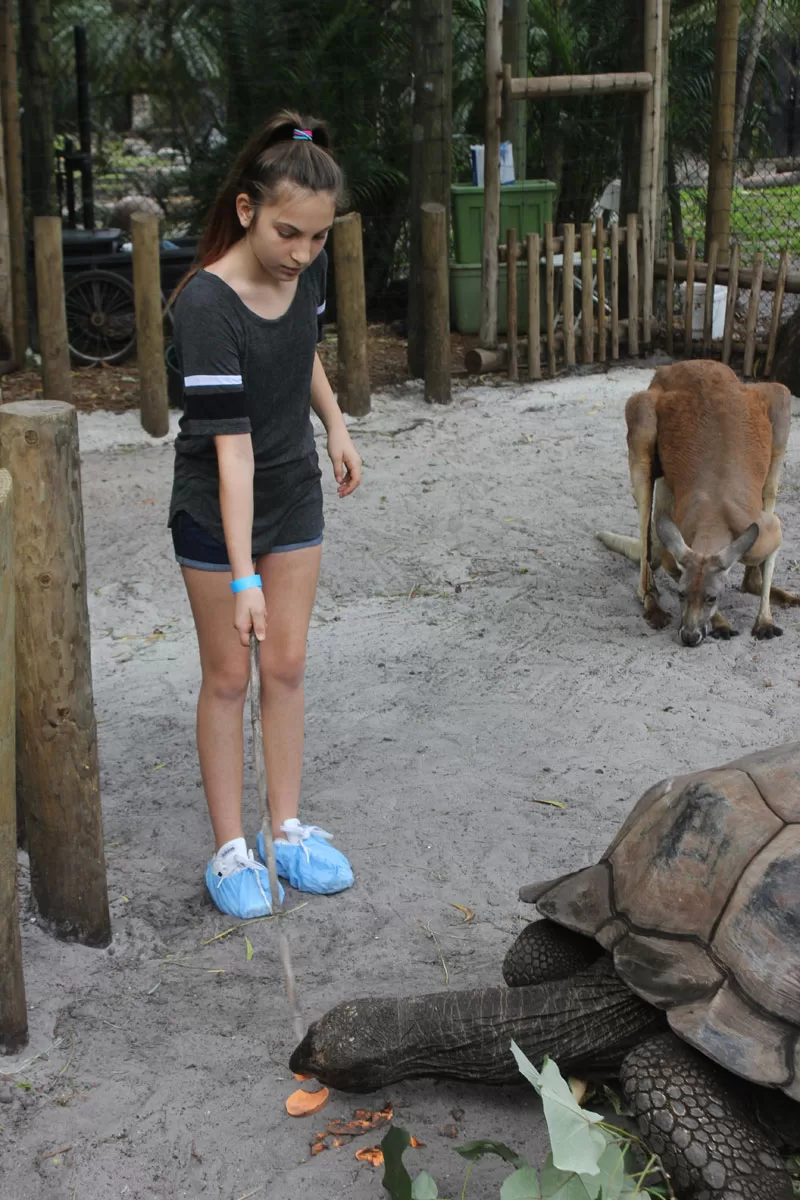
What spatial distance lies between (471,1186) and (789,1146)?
Result: 0.71 meters

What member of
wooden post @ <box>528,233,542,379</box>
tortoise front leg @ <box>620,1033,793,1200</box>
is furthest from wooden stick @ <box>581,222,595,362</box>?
tortoise front leg @ <box>620,1033,793,1200</box>

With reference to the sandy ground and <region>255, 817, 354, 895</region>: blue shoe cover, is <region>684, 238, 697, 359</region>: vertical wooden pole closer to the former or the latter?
the sandy ground

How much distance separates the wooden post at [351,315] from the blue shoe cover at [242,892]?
19.0 ft

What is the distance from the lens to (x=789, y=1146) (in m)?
2.85

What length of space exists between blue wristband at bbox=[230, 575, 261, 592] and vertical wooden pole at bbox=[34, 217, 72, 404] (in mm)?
5733

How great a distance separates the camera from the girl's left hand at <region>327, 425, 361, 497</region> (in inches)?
155

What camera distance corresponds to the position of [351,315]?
906cm

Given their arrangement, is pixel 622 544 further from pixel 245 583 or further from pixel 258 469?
pixel 245 583

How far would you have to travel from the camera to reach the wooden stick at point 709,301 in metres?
10.6

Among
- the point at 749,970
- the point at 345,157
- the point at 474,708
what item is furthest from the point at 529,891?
the point at 345,157

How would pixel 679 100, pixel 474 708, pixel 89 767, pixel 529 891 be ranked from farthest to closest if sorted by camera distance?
pixel 679 100 < pixel 474 708 < pixel 89 767 < pixel 529 891

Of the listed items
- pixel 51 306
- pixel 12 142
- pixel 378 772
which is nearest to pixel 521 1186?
pixel 378 772

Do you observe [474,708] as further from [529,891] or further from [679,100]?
[679,100]

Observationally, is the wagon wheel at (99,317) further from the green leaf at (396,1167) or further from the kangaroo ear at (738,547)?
the green leaf at (396,1167)
